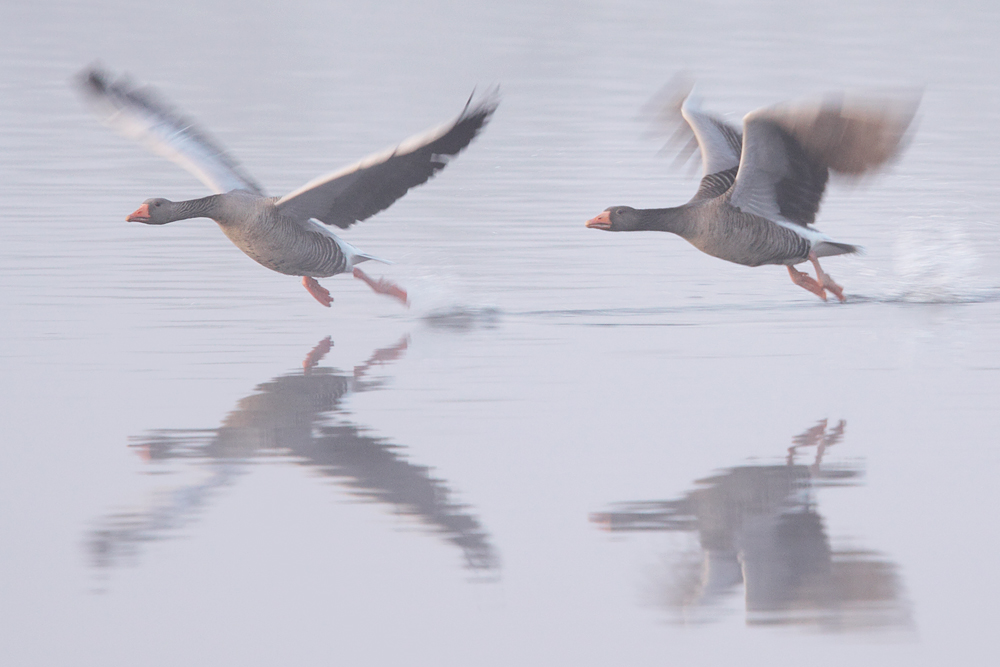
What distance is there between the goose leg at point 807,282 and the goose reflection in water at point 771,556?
4100 mm

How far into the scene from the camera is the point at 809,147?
9.89 m

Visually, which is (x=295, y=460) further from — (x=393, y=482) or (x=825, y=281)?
(x=825, y=281)

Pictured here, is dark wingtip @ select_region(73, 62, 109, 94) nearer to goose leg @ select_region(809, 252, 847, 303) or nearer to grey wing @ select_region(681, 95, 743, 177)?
grey wing @ select_region(681, 95, 743, 177)

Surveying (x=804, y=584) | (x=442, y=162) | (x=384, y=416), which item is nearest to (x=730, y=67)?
(x=442, y=162)

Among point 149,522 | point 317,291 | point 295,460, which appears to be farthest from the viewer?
point 317,291

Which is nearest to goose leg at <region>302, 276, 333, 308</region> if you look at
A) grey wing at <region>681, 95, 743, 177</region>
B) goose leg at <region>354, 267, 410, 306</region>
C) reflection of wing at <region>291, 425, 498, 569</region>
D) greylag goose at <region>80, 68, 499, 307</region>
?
greylag goose at <region>80, 68, 499, 307</region>

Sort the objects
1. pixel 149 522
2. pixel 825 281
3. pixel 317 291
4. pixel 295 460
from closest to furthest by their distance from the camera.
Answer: pixel 149 522 < pixel 295 460 < pixel 317 291 < pixel 825 281

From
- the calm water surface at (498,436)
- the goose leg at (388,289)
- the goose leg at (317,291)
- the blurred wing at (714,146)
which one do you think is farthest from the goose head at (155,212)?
the blurred wing at (714,146)

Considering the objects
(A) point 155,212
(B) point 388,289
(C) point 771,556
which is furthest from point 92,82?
(C) point 771,556

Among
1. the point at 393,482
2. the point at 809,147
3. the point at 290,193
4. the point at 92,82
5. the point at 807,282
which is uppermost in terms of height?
the point at 92,82

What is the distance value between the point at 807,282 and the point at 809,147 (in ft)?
4.12

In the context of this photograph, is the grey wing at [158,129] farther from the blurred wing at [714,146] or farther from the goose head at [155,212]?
the blurred wing at [714,146]

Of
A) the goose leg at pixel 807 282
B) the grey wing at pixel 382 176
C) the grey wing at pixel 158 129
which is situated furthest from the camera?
the grey wing at pixel 158 129

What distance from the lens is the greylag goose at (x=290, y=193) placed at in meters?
9.30
